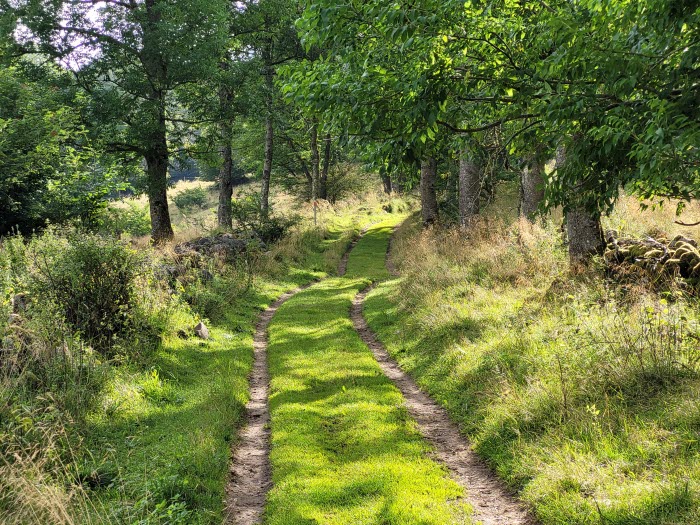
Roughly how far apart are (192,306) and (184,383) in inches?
155

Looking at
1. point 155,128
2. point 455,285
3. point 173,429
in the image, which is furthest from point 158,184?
point 173,429

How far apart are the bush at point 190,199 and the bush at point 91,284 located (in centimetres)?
5059

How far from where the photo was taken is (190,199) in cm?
5884

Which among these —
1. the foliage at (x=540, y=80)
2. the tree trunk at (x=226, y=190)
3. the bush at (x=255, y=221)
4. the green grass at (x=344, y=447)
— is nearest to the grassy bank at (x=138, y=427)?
the green grass at (x=344, y=447)

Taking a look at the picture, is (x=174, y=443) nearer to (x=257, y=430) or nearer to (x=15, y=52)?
(x=257, y=430)

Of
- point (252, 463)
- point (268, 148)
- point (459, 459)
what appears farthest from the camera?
point (268, 148)

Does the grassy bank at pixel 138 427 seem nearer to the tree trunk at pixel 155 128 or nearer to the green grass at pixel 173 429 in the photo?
the green grass at pixel 173 429

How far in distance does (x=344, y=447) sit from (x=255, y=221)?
17.6m

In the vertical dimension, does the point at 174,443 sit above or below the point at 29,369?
below

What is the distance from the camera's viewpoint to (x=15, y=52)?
17.7 meters

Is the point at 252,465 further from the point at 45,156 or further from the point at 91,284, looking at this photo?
the point at 45,156

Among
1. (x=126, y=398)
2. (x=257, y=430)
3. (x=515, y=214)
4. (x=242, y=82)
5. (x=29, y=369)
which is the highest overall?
(x=242, y=82)

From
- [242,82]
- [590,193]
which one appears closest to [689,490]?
[590,193]

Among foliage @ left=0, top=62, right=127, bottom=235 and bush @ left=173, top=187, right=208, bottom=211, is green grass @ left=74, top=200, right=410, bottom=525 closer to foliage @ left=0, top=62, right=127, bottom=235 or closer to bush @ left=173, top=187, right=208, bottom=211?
foliage @ left=0, top=62, right=127, bottom=235
